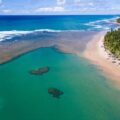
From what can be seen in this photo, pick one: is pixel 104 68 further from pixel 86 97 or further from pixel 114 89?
pixel 86 97

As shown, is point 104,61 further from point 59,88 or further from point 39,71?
point 59,88

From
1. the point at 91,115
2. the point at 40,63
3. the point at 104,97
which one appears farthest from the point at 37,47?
Result: the point at 91,115

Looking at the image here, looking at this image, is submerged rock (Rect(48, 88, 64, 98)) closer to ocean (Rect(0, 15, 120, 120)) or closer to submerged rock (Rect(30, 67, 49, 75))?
ocean (Rect(0, 15, 120, 120))

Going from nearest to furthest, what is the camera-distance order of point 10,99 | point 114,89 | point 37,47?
point 10,99
point 114,89
point 37,47

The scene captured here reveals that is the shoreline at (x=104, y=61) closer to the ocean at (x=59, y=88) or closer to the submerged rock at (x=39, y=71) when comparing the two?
the ocean at (x=59, y=88)

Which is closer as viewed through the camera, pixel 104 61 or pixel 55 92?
pixel 55 92

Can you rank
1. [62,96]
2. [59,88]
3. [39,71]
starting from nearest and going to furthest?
[62,96] < [59,88] < [39,71]

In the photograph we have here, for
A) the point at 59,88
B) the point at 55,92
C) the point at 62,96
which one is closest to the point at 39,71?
the point at 59,88

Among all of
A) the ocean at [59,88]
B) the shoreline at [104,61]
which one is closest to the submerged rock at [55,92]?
the ocean at [59,88]

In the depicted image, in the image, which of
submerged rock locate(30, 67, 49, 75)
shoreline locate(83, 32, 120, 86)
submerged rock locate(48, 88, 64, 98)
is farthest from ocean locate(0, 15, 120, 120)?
shoreline locate(83, 32, 120, 86)
